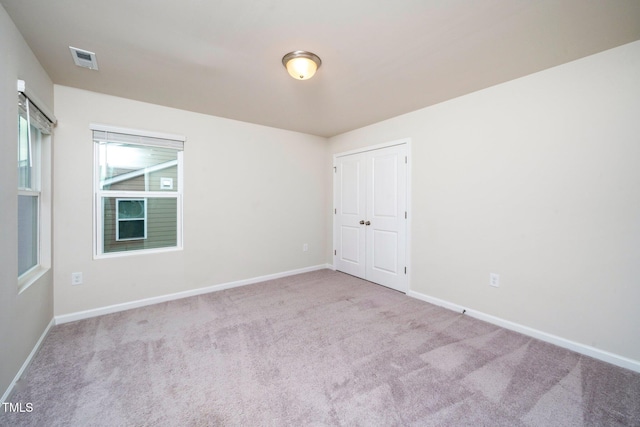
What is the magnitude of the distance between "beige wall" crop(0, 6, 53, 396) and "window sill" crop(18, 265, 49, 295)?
0.13 feet

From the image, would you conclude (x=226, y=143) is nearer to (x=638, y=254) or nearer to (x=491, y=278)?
(x=491, y=278)

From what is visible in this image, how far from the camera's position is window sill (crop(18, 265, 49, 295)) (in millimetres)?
2003

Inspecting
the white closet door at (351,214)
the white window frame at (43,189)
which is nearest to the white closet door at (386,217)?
the white closet door at (351,214)

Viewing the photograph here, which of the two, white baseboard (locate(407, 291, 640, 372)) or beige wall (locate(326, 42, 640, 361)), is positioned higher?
beige wall (locate(326, 42, 640, 361))

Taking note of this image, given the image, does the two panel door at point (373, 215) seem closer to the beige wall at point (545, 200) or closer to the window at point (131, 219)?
the beige wall at point (545, 200)

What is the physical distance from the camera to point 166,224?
332 cm

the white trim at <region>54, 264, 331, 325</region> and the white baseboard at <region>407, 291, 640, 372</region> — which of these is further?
the white trim at <region>54, 264, 331, 325</region>

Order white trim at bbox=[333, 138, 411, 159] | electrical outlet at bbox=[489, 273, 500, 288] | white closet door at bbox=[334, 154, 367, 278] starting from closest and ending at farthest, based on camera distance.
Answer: electrical outlet at bbox=[489, 273, 500, 288] < white trim at bbox=[333, 138, 411, 159] < white closet door at bbox=[334, 154, 367, 278]

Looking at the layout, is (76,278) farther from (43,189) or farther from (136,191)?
(136,191)

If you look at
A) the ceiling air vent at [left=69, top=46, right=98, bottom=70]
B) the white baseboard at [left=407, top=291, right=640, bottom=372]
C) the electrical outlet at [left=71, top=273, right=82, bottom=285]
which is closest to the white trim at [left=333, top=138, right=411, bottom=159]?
the white baseboard at [left=407, top=291, right=640, bottom=372]

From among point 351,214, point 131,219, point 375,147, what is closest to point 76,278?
point 131,219

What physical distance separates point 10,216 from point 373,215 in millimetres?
3574

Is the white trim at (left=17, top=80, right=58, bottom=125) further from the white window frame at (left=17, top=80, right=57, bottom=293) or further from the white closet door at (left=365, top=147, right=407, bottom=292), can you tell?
the white closet door at (left=365, top=147, right=407, bottom=292)

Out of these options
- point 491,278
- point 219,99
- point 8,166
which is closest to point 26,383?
point 8,166
